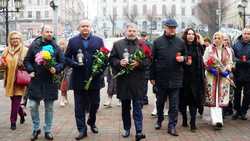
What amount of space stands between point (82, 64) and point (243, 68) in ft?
12.3

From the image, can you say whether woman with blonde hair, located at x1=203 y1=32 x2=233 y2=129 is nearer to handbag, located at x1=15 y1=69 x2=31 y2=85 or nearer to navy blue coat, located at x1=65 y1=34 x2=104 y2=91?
navy blue coat, located at x1=65 y1=34 x2=104 y2=91

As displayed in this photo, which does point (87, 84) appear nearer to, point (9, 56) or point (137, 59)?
point (137, 59)

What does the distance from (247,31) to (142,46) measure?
9.70 ft

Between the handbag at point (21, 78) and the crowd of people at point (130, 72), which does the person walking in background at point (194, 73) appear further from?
the handbag at point (21, 78)

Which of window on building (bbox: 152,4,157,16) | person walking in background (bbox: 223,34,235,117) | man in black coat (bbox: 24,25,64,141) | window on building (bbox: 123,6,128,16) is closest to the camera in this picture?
man in black coat (bbox: 24,25,64,141)

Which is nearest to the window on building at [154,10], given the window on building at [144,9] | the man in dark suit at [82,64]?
the window on building at [144,9]

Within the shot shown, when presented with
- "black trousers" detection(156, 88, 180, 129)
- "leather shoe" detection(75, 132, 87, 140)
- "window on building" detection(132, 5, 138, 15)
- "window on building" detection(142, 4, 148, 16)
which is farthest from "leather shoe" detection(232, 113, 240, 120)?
"window on building" detection(142, 4, 148, 16)

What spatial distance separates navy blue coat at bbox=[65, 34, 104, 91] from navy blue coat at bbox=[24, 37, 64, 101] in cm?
19

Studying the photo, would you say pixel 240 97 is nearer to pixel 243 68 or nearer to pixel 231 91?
pixel 231 91

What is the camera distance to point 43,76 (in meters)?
10.3

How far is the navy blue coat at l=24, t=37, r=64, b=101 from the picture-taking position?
33.7ft

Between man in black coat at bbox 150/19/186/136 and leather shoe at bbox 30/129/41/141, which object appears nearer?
leather shoe at bbox 30/129/41/141

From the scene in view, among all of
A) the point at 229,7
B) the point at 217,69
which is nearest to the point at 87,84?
the point at 217,69

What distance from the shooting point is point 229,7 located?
118 meters
